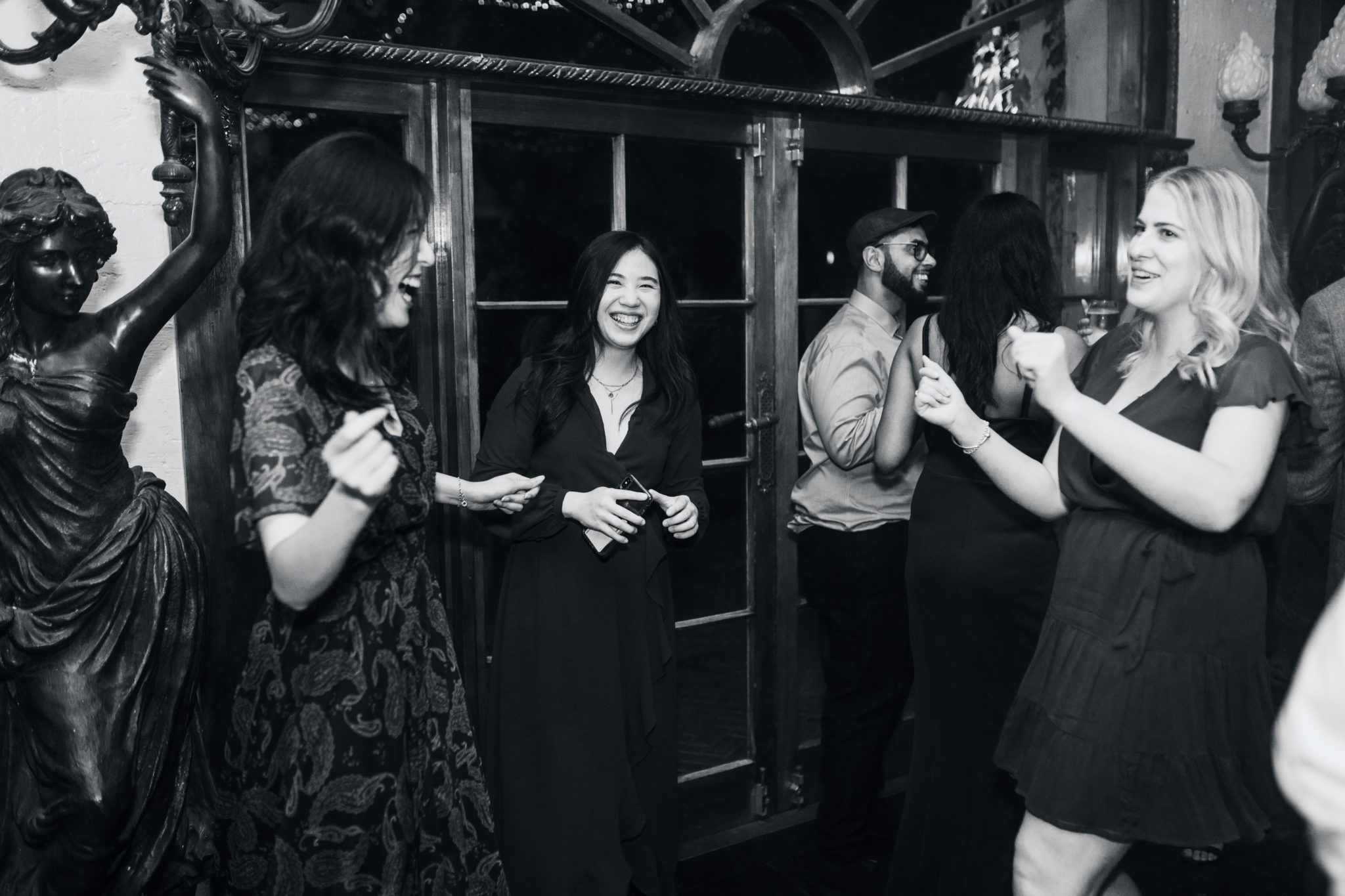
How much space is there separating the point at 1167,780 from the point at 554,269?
6.34 feet

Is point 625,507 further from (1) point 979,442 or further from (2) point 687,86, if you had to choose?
(2) point 687,86

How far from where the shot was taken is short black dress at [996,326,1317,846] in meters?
1.84

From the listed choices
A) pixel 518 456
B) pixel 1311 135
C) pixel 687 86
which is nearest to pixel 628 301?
pixel 518 456

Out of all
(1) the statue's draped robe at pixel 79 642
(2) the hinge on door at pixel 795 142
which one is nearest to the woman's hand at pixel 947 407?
(2) the hinge on door at pixel 795 142

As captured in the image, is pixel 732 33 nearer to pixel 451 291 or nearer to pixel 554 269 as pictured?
pixel 554 269

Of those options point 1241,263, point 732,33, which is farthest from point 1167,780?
point 732,33

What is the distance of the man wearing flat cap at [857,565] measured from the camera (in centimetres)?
305

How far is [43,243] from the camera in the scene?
6.09ft

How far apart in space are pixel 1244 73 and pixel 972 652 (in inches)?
106

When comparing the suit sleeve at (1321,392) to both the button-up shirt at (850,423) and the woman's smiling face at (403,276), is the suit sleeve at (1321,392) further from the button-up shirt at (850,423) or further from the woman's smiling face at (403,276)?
the woman's smiling face at (403,276)

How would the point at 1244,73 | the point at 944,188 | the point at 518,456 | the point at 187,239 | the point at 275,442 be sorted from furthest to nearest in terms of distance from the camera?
the point at 1244,73 < the point at 944,188 < the point at 518,456 < the point at 187,239 < the point at 275,442

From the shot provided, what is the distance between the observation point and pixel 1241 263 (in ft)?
6.21

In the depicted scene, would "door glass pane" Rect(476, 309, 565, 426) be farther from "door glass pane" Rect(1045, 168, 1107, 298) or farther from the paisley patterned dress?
"door glass pane" Rect(1045, 168, 1107, 298)

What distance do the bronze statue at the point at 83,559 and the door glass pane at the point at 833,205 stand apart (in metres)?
1.92
